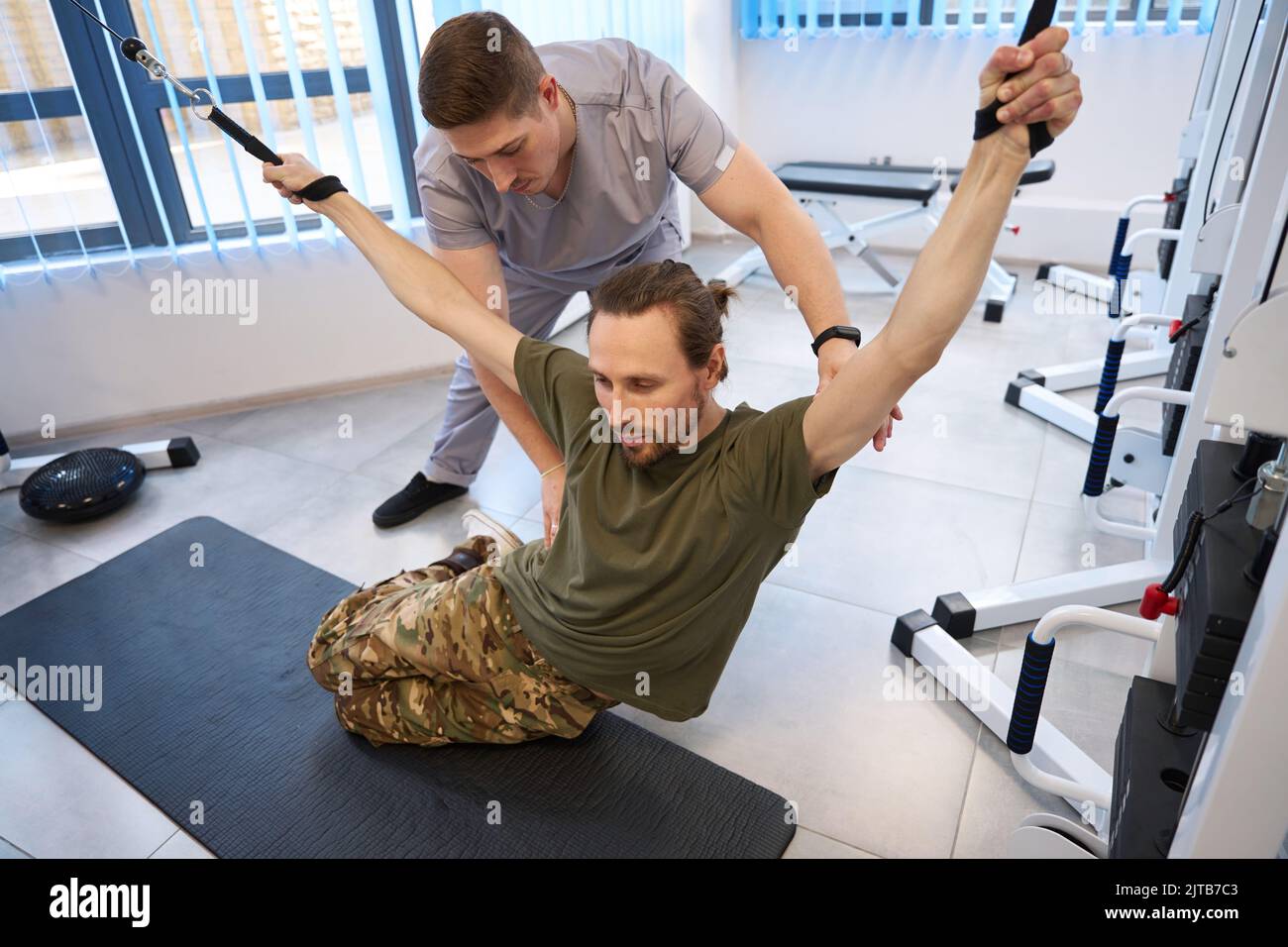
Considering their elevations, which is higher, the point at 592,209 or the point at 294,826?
the point at 592,209

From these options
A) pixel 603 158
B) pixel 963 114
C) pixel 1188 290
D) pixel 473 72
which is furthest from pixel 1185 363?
pixel 963 114

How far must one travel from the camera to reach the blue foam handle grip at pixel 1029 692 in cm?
128

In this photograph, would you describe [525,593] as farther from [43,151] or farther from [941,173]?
[941,173]

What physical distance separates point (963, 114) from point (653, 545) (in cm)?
351

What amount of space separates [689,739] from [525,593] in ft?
1.60

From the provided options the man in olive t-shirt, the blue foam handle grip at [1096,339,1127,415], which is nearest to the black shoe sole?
the man in olive t-shirt

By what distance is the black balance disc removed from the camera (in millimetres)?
2428

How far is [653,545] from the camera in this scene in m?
1.28

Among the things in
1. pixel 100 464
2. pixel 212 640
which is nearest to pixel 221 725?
pixel 212 640

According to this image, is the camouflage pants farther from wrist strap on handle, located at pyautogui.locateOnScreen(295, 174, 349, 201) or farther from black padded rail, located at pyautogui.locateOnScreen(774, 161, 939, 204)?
black padded rail, located at pyautogui.locateOnScreen(774, 161, 939, 204)

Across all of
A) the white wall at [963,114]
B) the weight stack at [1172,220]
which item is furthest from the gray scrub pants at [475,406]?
the white wall at [963,114]

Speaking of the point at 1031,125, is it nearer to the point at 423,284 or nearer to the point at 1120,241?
the point at 423,284

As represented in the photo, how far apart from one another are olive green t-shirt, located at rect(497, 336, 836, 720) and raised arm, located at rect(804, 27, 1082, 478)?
0.09m
